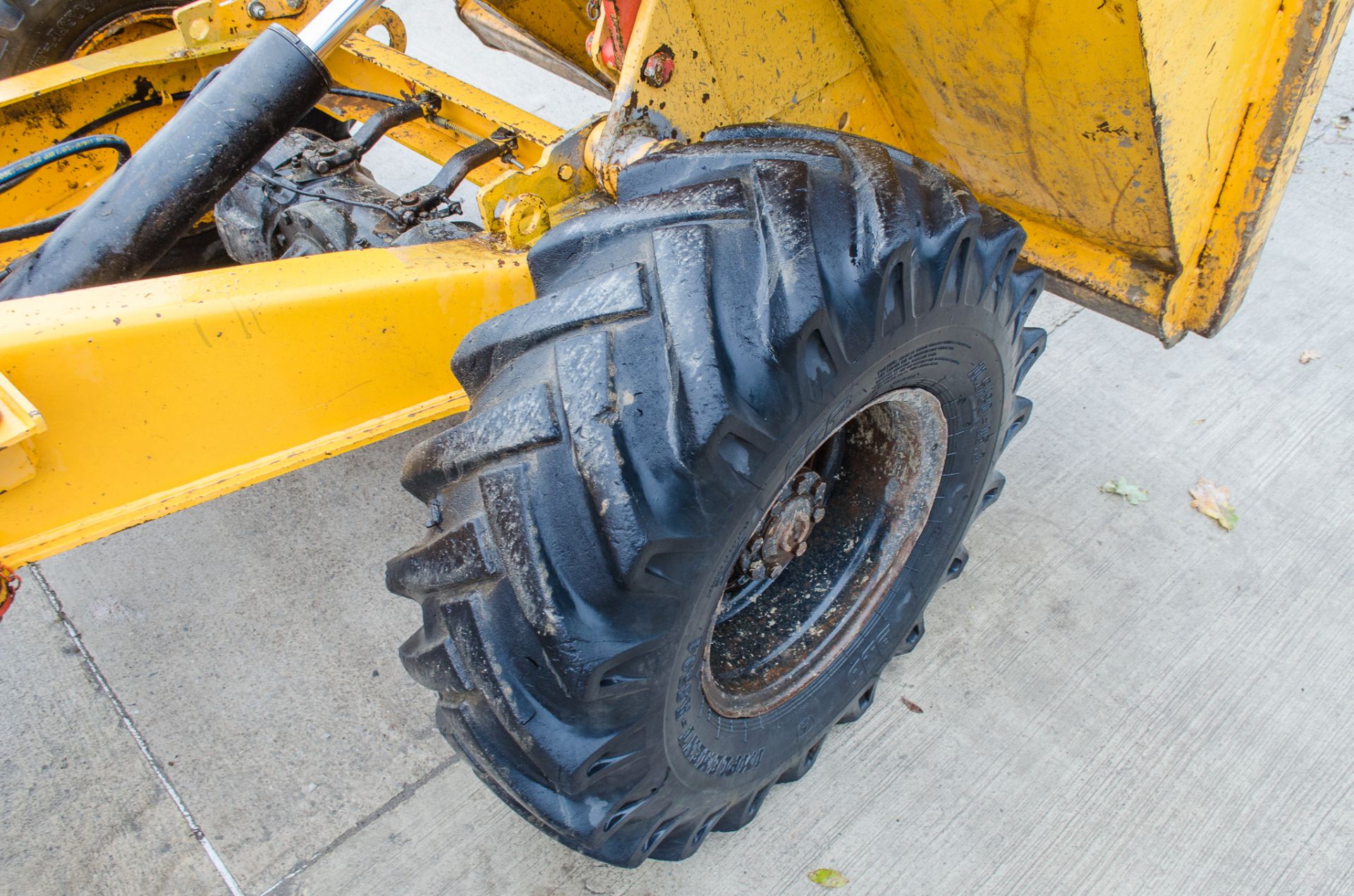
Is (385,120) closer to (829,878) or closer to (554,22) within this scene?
(554,22)

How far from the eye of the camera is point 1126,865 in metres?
2.02

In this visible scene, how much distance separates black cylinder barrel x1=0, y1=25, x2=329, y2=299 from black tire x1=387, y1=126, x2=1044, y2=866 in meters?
0.52

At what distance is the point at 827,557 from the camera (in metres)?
2.15

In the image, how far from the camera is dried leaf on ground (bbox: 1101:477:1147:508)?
276 cm

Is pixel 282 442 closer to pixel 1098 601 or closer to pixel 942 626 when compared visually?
pixel 942 626

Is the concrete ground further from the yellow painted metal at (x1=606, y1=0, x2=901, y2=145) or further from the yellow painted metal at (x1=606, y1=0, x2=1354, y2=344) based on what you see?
the yellow painted metal at (x1=606, y1=0, x2=901, y2=145)

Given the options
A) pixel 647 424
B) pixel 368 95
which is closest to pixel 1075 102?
pixel 647 424

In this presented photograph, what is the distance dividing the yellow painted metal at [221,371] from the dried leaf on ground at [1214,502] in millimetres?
2091

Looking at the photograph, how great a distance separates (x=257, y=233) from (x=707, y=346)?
1.73 meters

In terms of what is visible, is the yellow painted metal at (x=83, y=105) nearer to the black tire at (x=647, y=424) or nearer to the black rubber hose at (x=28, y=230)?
the black rubber hose at (x=28, y=230)

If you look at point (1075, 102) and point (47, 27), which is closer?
point (1075, 102)

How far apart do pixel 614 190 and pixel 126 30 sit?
7.00ft

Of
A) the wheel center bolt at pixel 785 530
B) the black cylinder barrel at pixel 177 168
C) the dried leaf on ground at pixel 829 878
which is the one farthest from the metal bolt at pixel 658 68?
the dried leaf on ground at pixel 829 878

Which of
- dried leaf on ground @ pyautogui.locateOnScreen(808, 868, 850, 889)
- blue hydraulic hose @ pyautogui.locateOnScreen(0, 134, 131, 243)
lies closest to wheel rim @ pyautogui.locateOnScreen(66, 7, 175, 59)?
blue hydraulic hose @ pyautogui.locateOnScreen(0, 134, 131, 243)
